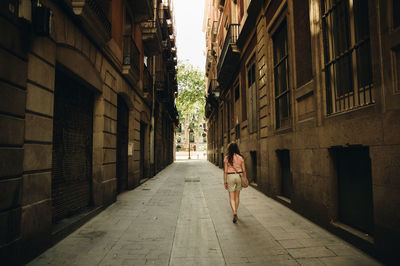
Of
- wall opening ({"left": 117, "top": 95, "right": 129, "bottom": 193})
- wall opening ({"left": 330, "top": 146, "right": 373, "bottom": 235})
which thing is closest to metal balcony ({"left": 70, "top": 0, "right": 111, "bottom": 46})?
wall opening ({"left": 117, "top": 95, "right": 129, "bottom": 193})

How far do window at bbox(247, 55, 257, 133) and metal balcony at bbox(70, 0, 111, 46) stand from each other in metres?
6.24

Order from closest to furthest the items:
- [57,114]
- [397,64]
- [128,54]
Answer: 1. [397,64]
2. [57,114]
3. [128,54]

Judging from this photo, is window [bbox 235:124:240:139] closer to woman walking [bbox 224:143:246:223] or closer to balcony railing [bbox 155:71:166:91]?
balcony railing [bbox 155:71:166:91]

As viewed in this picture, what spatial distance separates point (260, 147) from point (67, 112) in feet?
21.8

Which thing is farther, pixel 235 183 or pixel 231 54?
pixel 231 54

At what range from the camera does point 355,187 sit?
423 centimetres

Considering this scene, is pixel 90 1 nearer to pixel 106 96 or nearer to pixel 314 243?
pixel 106 96

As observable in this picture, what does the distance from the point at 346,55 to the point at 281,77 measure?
3345 mm

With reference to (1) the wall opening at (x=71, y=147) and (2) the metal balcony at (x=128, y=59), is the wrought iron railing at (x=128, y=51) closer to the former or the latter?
(2) the metal balcony at (x=128, y=59)

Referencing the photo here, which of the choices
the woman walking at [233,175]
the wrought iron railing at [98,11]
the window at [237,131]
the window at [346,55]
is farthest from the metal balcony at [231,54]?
the woman walking at [233,175]

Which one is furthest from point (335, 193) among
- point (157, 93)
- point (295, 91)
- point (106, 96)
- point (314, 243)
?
point (157, 93)

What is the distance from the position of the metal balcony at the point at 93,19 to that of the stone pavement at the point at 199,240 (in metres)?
4.39

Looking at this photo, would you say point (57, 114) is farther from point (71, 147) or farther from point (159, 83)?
point (159, 83)

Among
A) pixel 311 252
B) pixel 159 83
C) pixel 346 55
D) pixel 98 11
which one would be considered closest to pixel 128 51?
pixel 98 11
